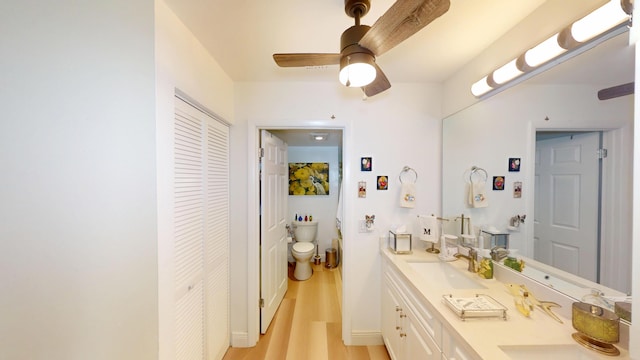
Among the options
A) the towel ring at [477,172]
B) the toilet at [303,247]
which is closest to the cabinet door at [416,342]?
the towel ring at [477,172]

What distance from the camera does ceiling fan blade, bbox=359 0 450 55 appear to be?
0.67 m

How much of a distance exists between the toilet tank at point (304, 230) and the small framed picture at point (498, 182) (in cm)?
267

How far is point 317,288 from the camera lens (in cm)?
296

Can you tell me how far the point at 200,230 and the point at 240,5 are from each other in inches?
53.3

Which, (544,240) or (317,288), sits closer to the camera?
(544,240)

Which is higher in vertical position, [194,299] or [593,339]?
[593,339]

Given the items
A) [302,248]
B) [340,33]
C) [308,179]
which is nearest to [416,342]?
[340,33]

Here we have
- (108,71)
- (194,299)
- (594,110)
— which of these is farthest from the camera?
(194,299)

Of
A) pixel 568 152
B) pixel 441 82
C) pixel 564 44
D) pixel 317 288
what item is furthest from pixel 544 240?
pixel 317 288

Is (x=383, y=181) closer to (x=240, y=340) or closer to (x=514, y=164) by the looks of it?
(x=514, y=164)

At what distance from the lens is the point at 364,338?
6.32ft

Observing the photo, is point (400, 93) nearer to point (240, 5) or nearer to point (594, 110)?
point (594, 110)

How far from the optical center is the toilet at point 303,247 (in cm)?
311

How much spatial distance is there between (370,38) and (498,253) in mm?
1503
